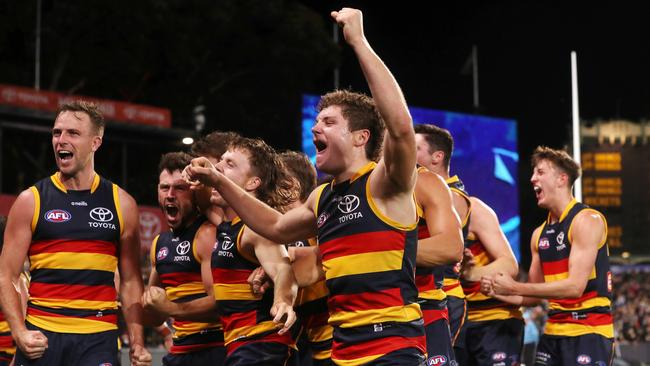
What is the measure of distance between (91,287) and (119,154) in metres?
19.4

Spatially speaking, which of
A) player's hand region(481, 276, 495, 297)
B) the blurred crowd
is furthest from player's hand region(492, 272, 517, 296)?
the blurred crowd

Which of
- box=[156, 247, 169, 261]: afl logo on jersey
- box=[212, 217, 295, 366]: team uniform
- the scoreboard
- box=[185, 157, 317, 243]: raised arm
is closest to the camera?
box=[185, 157, 317, 243]: raised arm

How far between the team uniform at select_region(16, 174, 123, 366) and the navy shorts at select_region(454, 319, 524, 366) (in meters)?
3.12

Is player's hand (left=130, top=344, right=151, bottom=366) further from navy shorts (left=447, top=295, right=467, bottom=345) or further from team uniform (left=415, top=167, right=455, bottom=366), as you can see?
navy shorts (left=447, top=295, right=467, bottom=345)

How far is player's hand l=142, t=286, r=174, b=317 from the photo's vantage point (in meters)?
6.03

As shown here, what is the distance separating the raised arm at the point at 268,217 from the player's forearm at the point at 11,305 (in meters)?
1.30

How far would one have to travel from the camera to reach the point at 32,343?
17.6ft

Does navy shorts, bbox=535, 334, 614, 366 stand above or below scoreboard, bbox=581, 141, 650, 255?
below

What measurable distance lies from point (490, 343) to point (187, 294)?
2.64 m

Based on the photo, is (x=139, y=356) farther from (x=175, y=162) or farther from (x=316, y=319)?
(x=175, y=162)

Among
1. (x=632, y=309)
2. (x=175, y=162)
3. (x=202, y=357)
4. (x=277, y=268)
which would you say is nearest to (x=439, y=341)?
(x=277, y=268)

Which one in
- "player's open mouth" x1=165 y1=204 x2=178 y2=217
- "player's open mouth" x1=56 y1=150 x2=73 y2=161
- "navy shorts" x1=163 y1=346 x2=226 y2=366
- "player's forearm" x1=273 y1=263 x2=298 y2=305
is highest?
"player's open mouth" x1=56 y1=150 x2=73 y2=161

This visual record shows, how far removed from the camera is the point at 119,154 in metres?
24.6

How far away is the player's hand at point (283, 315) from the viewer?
4773mm
